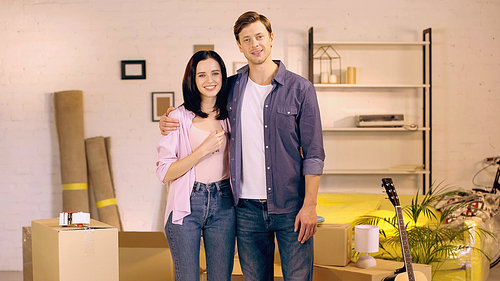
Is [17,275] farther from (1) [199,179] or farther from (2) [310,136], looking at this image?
(2) [310,136]

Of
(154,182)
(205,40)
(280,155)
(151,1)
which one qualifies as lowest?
(154,182)

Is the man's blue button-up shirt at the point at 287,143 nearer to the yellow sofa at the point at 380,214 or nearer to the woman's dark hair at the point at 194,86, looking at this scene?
the woman's dark hair at the point at 194,86

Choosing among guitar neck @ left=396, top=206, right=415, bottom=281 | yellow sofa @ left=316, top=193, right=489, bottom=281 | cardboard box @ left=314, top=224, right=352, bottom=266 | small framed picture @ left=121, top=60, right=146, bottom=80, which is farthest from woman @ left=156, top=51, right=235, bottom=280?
small framed picture @ left=121, top=60, right=146, bottom=80

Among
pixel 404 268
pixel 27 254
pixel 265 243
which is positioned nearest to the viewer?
pixel 265 243

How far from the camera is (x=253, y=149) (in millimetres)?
1725

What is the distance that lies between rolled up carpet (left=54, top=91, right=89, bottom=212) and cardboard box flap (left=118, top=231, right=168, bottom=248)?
1.65 metres

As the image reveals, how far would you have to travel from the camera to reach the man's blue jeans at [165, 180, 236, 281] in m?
1.65

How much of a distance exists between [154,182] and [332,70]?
2.08m

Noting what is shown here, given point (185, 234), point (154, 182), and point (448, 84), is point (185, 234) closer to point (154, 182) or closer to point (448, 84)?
point (154, 182)

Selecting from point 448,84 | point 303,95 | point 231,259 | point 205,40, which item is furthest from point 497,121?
point 231,259

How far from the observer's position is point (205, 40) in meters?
4.20

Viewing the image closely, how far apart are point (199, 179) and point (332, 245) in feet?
3.04

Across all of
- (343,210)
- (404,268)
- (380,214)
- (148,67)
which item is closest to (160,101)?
(148,67)

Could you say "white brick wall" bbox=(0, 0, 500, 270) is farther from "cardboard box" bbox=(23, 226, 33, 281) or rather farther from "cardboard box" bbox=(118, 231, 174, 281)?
"cardboard box" bbox=(23, 226, 33, 281)
